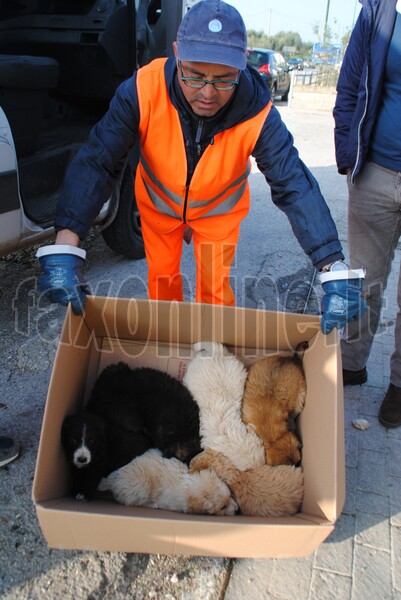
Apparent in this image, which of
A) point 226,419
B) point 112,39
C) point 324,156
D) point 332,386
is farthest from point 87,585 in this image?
point 324,156

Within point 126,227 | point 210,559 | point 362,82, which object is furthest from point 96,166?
point 126,227

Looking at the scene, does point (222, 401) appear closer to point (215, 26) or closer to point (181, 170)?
point (181, 170)

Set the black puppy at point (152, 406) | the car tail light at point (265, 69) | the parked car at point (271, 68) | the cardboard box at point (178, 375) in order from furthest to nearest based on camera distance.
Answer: the parked car at point (271, 68) → the car tail light at point (265, 69) → the black puppy at point (152, 406) → the cardboard box at point (178, 375)

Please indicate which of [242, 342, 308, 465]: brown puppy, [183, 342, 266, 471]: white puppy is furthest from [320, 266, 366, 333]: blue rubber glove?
[183, 342, 266, 471]: white puppy

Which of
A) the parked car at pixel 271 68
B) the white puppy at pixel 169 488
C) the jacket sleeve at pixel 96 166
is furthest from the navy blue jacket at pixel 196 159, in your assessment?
the parked car at pixel 271 68

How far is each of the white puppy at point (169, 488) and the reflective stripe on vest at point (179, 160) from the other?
119 cm

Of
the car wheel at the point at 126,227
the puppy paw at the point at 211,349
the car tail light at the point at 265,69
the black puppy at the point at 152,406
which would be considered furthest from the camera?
the car tail light at the point at 265,69

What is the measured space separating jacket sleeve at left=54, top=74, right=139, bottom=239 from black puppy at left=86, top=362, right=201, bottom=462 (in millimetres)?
712

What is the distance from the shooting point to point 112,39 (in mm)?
4059

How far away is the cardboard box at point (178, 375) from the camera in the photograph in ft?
5.23

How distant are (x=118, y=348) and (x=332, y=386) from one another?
110cm

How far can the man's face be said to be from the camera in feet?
6.36

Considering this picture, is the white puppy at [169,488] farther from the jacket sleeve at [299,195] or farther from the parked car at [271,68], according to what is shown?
the parked car at [271,68]

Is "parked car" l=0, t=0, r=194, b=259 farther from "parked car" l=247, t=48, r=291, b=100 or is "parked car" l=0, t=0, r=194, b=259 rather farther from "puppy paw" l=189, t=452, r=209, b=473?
"parked car" l=247, t=48, r=291, b=100
